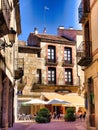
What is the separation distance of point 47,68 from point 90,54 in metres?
22.4

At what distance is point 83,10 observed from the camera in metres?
19.7

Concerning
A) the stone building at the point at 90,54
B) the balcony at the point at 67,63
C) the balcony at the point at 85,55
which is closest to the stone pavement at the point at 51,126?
the stone building at the point at 90,54

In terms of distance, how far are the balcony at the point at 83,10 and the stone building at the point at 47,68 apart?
18.9 m

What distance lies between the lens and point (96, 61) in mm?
16734

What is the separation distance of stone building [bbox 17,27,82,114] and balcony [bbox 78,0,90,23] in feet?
61.9

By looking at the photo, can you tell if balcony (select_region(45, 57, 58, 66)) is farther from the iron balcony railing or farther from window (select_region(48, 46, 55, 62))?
the iron balcony railing

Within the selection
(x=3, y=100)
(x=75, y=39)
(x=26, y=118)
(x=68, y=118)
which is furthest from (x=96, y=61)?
(x=75, y=39)

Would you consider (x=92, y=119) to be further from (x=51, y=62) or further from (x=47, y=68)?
(x=51, y=62)

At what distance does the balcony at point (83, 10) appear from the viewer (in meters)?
19.1

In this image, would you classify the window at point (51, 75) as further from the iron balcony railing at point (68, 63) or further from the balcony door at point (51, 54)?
the iron balcony railing at point (68, 63)

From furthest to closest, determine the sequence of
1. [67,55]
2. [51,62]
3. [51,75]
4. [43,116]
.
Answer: [67,55] < [51,62] < [51,75] < [43,116]

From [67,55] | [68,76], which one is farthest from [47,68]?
[67,55]

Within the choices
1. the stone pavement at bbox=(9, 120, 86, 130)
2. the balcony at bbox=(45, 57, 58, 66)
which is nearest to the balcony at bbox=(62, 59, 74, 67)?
the balcony at bbox=(45, 57, 58, 66)

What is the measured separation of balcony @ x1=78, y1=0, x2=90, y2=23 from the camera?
19.1 m
